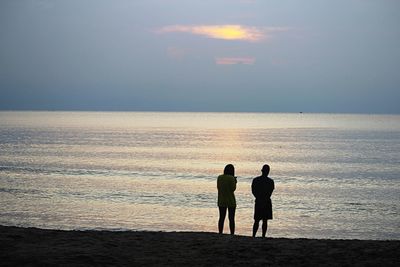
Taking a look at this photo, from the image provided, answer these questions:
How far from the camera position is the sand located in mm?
11484

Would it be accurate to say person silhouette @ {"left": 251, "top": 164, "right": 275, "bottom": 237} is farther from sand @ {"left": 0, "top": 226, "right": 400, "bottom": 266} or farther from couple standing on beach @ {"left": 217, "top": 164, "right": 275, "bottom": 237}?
sand @ {"left": 0, "top": 226, "right": 400, "bottom": 266}

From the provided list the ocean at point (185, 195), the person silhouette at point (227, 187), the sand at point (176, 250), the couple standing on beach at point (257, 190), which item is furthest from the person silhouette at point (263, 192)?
the ocean at point (185, 195)

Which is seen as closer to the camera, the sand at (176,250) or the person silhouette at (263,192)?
the sand at (176,250)

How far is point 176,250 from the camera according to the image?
492 inches

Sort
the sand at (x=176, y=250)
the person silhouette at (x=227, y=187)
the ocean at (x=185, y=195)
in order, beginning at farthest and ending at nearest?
1. the ocean at (x=185, y=195)
2. the person silhouette at (x=227, y=187)
3. the sand at (x=176, y=250)

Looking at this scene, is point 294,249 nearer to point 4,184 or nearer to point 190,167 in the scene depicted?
point 4,184

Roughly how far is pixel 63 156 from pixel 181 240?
63200 mm

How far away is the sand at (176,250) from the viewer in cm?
1148

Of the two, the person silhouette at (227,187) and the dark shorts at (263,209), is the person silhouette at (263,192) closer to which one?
the dark shorts at (263,209)

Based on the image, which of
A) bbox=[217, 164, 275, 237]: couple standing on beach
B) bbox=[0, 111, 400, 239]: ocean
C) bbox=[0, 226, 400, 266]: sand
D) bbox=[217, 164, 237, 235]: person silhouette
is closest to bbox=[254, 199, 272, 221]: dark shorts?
bbox=[217, 164, 275, 237]: couple standing on beach

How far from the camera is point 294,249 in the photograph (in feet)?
41.8

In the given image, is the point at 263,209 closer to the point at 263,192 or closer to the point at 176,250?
the point at 263,192

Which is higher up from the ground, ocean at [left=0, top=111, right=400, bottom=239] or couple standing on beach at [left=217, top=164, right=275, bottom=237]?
couple standing on beach at [left=217, top=164, right=275, bottom=237]

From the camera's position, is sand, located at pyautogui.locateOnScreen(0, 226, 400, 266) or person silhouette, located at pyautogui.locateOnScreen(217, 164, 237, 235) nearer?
sand, located at pyautogui.locateOnScreen(0, 226, 400, 266)
